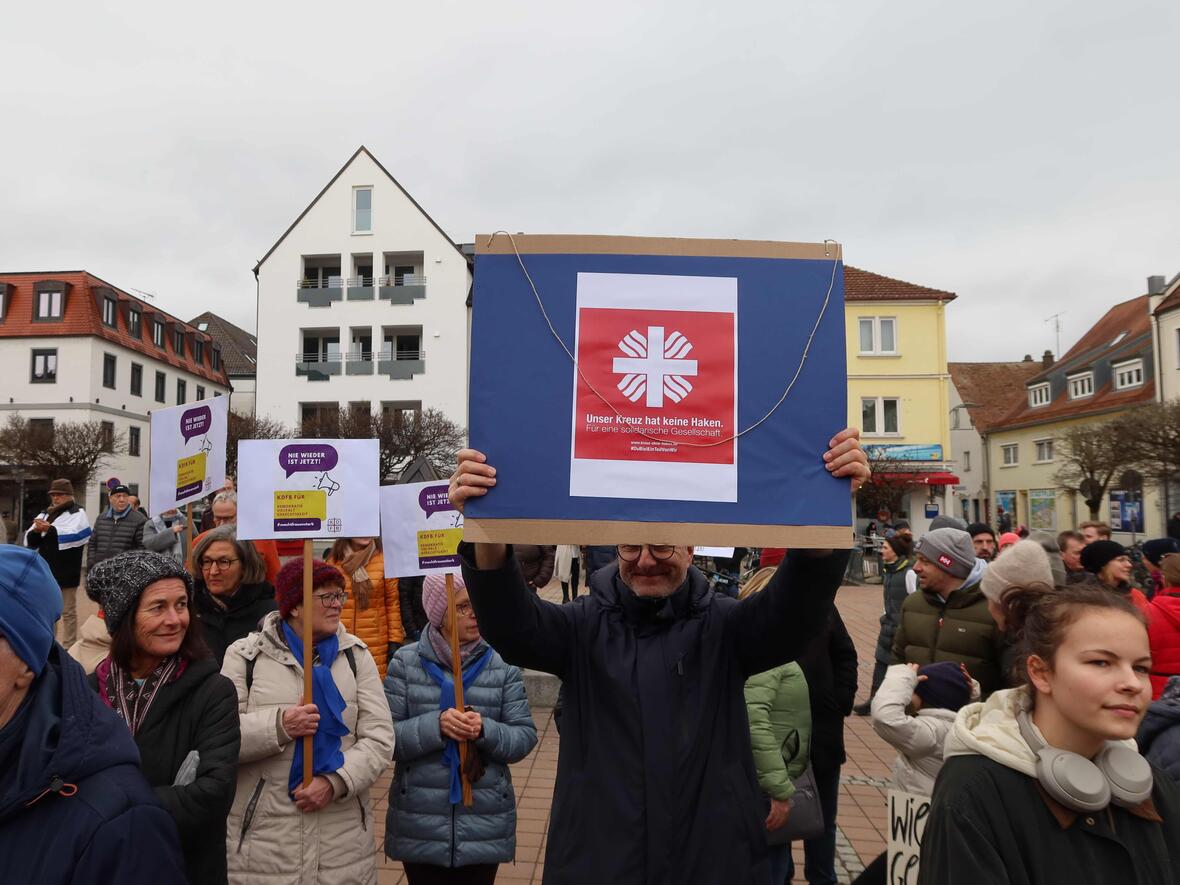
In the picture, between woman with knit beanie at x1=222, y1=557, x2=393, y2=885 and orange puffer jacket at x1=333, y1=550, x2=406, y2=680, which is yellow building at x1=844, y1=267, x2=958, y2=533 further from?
woman with knit beanie at x1=222, y1=557, x2=393, y2=885

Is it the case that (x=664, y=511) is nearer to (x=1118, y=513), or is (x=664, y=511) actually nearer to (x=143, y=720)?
(x=143, y=720)

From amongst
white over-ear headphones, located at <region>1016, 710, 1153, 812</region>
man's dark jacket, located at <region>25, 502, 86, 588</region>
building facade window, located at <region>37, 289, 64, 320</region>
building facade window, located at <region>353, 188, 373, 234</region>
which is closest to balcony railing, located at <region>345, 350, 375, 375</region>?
building facade window, located at <region>353, 188, 373, 234</region>

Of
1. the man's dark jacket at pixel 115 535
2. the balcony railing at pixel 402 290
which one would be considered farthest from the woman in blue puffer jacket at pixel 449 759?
the balcony railing at pixel 402 290

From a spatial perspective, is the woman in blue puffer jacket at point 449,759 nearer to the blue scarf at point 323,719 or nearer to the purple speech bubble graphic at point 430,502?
the blue scarf at point 323,719

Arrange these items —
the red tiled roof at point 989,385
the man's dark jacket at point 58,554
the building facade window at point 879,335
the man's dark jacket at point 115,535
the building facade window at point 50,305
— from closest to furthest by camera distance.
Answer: the man's dark jacket at point 115,535 < the man's dark jacket at point 58,554 < the building facade window at point 879,335 < the building facade window at point 50,305 < the red tiled roof at point 989,385

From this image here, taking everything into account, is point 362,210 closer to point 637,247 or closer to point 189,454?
point 189,454

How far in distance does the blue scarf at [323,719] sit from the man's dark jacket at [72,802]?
164 centimetres

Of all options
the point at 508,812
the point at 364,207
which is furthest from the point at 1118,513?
the point at 364,207

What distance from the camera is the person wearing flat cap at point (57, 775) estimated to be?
1.54m

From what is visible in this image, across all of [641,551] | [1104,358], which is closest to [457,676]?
[641,551]

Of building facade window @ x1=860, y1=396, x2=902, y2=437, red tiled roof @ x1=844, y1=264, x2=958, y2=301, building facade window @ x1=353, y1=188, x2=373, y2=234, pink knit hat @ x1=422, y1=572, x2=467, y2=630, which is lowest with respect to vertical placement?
pink knit hat @ x1=422, y1=572, x2=467, y2=630

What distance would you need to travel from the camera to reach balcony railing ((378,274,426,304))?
36.2m

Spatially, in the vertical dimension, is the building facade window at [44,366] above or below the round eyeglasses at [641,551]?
above

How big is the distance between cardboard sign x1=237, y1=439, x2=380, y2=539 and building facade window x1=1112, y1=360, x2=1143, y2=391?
1565 inches
